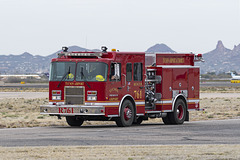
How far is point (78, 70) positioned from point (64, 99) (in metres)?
1.15

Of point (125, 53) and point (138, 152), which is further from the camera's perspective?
point (125, 53)

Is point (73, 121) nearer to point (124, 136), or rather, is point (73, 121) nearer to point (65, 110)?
point (65, 110)

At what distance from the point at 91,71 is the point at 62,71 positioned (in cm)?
114

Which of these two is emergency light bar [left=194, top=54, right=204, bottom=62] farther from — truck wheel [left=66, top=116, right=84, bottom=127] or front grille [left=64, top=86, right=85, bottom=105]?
front grille [left=64, top=86, right=85, bottom=105]

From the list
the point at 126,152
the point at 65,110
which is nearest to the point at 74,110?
the point at 65,110

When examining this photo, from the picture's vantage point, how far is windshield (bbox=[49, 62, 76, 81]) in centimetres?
2106

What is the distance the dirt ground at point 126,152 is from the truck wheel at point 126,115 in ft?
22.7

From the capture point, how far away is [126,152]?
13.0m

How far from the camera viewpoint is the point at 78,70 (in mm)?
20984

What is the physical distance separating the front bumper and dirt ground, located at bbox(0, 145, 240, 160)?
6105 millimetres

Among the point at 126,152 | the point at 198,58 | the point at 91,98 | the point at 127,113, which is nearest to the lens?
the point at 126,152

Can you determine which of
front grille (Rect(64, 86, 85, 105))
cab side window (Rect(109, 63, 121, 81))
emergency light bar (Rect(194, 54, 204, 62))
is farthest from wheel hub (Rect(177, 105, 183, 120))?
front grille (Rect(64, 86, 85, 105))

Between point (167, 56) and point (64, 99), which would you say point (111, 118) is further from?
point (167, 56)

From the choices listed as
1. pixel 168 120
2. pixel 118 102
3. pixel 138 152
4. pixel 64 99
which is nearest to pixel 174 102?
pixel 168 120
